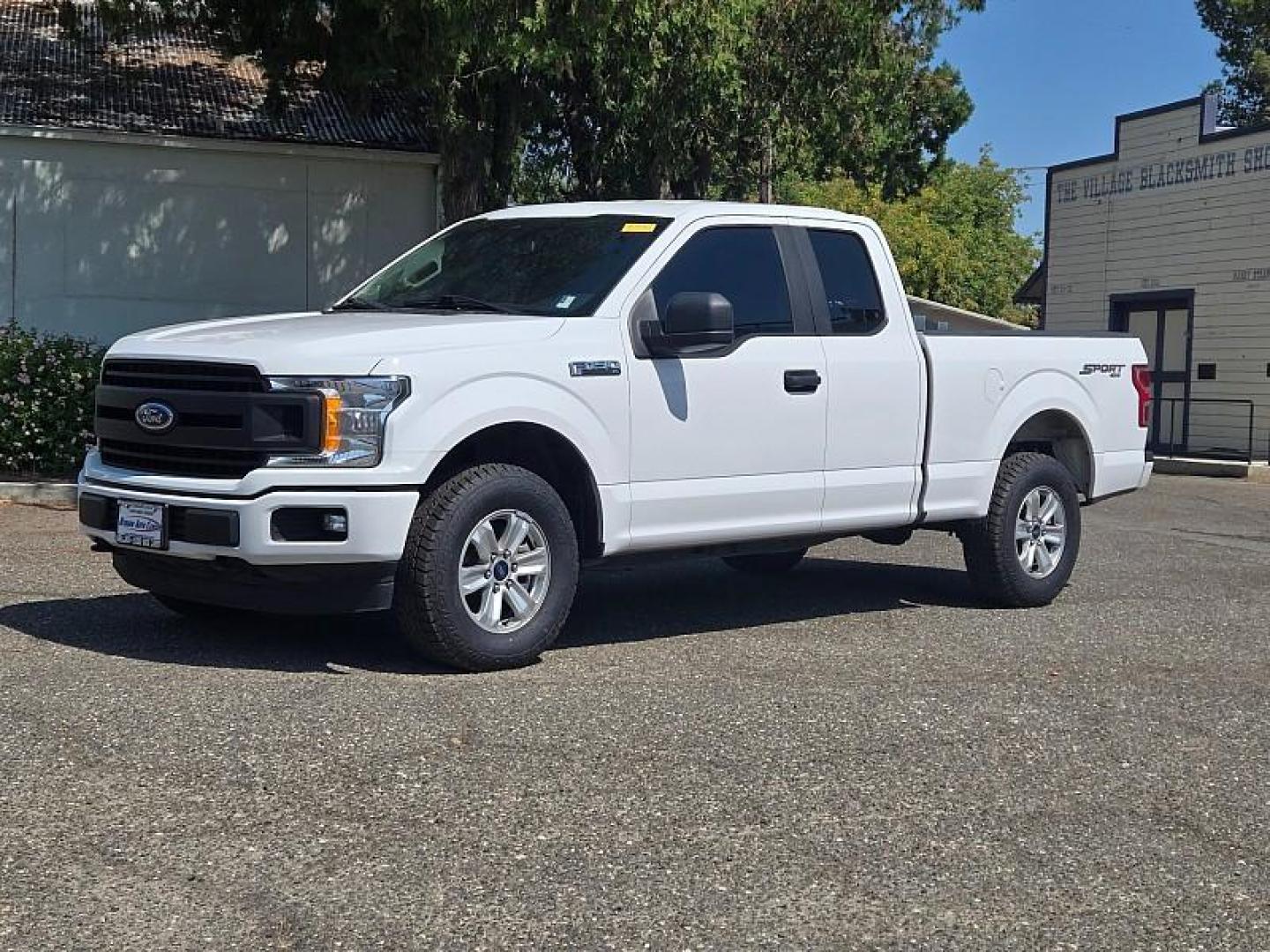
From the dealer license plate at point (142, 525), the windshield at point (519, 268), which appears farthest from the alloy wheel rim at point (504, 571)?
the dealer license plate at point (142, 525)

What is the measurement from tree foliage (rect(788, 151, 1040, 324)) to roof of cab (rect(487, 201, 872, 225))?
49132 mm

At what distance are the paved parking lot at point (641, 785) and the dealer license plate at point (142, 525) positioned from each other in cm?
52

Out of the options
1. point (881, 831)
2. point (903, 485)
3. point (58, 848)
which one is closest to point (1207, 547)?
point (903, 485)

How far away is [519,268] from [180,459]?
1908 mm

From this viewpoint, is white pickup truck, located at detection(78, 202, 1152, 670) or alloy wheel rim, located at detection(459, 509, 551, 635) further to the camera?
alloy wheel rim, located at detection(459, 509, 551, 635)

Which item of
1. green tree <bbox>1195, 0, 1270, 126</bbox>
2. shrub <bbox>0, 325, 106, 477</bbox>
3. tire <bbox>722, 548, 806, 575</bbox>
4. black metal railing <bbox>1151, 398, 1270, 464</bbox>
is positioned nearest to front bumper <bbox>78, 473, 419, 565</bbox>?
tire <bbox>722, 548, 806, 575</bbox>

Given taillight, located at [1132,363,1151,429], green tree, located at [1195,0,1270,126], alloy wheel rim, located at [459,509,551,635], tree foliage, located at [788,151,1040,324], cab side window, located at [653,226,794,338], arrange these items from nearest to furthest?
alloy wheel rim, located at [459,509,551,635] < cab side window, located at [653,226,794,338] < taillight, located at [1132,363,1151,429] < green tree, located at [1195,0,1270,126] < tree foliage, located at [788,151,1040,324]

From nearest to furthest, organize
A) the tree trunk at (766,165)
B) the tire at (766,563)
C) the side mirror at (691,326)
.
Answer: the side mirror at (691,326)
the tire at (766,563)
the tree trunk at (766,165)

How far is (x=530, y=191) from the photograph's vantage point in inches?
995

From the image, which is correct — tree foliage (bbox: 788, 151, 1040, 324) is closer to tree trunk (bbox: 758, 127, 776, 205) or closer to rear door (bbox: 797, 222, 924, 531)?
tree trunk (bbox: 758, 127, 776, 205)

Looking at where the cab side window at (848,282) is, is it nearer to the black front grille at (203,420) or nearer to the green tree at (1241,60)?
the black front grille at (203,420)

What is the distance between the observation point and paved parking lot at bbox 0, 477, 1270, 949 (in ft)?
13.4

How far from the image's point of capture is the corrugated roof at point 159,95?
20859mm

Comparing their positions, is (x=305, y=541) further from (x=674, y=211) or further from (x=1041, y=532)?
(x=1041, y=532)
